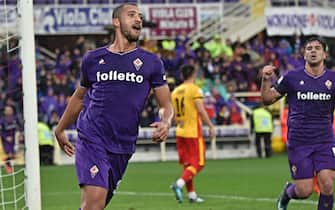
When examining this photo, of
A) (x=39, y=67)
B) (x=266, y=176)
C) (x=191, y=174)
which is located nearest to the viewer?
(x=191, y=174)

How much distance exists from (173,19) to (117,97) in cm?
2615

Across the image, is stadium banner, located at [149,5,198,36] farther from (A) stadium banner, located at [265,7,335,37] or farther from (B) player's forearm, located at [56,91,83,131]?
(B) player's forearm, located at [56,91,83,131]

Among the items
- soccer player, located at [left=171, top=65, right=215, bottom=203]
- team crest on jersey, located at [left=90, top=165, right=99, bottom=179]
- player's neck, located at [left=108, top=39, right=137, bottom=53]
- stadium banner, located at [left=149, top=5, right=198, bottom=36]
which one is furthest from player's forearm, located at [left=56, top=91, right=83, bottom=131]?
stadium banner, located at [left=149, top=5, right=198, bottom=36]

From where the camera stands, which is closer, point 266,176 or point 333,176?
point 333,176

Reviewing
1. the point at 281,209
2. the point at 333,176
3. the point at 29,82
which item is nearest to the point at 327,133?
the point at 333,176

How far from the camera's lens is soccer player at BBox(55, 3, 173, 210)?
8.56m

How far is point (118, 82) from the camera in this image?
861cm

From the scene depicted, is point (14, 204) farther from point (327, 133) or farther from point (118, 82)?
point (118, 82)

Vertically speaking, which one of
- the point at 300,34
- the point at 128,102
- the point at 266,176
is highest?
the point at 300,34

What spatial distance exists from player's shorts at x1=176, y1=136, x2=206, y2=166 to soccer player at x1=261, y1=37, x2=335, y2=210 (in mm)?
4567

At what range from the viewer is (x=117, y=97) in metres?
8.59

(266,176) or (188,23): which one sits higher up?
(188,23)

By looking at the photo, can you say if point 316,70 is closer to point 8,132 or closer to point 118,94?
point 118,94

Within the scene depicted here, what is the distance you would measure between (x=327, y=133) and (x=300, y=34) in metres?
23.7
